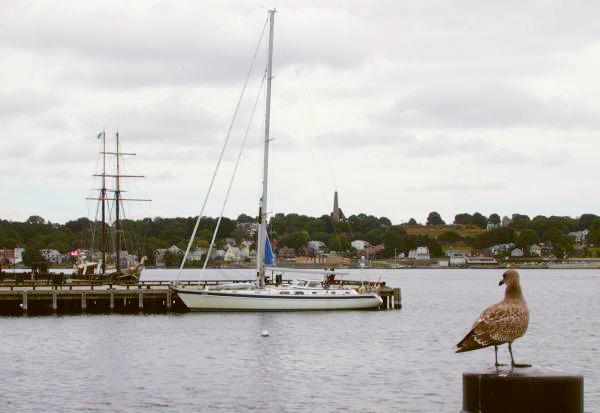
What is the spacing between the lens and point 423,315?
75.9 meters

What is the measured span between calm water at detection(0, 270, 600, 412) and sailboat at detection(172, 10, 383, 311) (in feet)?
2.45

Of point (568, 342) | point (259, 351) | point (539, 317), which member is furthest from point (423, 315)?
point (259, 351)

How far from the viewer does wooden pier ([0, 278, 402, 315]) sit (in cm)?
6388

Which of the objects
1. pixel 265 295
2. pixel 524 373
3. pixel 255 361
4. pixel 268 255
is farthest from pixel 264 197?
pixel 524 373

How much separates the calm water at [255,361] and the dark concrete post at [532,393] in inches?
589

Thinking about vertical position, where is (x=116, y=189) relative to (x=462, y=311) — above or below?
above

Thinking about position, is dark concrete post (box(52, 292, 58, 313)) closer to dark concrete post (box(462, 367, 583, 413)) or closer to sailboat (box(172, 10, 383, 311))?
sailboat (box(172, 10, 383, 311))

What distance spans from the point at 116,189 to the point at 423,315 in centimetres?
3643

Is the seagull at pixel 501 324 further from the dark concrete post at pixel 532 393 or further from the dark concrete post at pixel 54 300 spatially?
the dark concrete post at pixel 54 300

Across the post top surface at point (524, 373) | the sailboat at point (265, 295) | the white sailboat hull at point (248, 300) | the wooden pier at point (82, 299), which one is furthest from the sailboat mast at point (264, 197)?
the post top surface at point (524, 373)

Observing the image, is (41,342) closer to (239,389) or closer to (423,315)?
(239,389)

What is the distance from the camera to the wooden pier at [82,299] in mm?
63875

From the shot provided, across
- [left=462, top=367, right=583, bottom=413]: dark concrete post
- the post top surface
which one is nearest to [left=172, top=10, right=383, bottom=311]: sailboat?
the post top surface

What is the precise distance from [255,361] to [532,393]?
33.9 m
